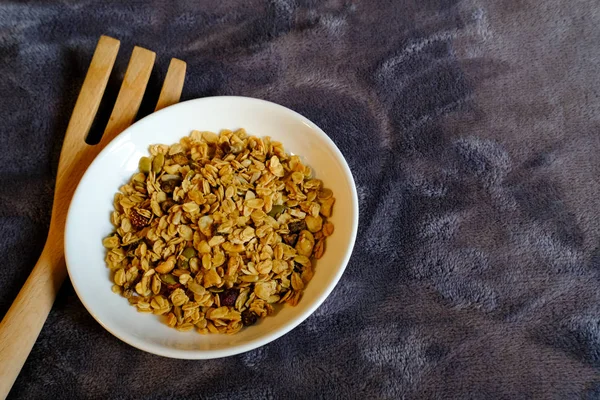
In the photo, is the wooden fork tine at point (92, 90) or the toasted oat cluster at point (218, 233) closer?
the toasted oat cluster at point (218, 233)

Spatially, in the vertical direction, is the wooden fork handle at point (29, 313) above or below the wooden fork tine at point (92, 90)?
below

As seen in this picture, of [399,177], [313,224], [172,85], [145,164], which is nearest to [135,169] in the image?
[145,164]

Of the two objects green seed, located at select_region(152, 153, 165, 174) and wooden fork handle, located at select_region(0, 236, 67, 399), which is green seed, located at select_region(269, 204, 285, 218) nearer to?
green seed, located at select_region(152, 153, 165, 174)

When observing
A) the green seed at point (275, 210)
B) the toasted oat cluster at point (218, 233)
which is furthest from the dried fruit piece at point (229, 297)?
the green seed at point (275, 210)

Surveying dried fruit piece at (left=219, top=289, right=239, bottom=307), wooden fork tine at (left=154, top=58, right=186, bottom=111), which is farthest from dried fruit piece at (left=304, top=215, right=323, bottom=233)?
wooden fork tine at (left=154, top=58, right=186, bottom=111)

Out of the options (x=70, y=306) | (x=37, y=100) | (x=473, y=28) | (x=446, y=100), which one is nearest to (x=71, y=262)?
(x=70, y=306)

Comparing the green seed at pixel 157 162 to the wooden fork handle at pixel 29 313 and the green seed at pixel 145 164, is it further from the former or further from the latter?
the wooden fork handle at pixel 29 313

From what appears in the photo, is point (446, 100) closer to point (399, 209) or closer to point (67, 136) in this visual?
point (399, 209)
